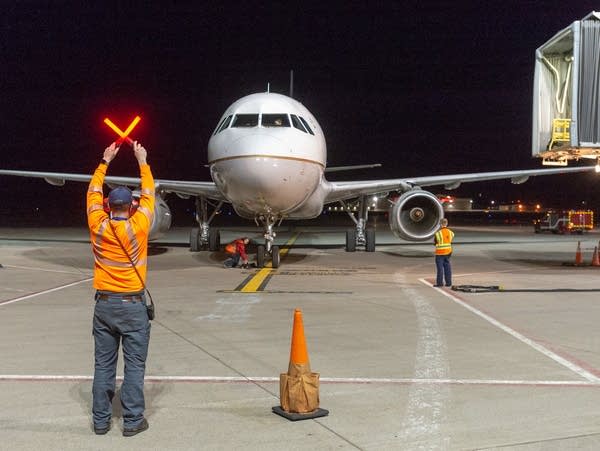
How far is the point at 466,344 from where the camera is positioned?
6934 mm

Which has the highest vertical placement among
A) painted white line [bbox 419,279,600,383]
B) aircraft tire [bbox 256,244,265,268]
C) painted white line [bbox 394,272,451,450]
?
aircraft tire [bbox 256,244,265,268]

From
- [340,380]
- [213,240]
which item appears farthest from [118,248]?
[213,240]

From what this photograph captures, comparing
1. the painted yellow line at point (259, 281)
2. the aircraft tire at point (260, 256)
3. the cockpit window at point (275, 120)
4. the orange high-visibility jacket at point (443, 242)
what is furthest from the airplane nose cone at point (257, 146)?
the orange high-visibility jacket at point (443, 242)

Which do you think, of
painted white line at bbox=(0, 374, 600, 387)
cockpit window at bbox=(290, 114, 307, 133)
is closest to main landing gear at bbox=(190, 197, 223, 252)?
cockpit window at bbox=(290, 114, 307, 133)

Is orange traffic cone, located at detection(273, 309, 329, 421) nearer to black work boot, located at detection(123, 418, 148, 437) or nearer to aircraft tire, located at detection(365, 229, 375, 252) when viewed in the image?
black work boot, located at detection(123, 418, 148, 437)

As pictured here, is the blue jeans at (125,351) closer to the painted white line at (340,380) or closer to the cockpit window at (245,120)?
the painted white line at (340,380)

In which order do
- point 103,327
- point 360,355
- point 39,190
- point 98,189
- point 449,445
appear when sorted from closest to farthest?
point 449,445 < point 103,327 < point 98,189 < point 360,355 < point 39,190

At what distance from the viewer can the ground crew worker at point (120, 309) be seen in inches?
165

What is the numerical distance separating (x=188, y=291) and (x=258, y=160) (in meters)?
3.25

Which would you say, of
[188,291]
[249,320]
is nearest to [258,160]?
[188,291]

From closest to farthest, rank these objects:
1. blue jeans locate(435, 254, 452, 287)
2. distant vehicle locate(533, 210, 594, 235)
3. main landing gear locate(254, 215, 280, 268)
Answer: blue jeans locate(435, 254, 452, 287), main landing gear locate(254, 215, 280, 268), distant vehicle locate(533, 210, 594, 235)

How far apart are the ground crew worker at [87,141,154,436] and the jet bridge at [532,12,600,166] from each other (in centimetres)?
1178

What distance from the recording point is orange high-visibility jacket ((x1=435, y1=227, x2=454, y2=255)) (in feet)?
39.7

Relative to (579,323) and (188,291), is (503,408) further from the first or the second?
(188,291)
